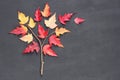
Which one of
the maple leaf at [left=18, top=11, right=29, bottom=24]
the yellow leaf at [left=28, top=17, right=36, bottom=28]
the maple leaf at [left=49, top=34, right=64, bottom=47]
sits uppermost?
the maple leaf at [left=18, top=11, right=29, bottom=24]

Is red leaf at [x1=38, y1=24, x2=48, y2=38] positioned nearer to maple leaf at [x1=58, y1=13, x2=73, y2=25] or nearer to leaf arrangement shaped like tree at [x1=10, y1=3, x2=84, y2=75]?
leaf arrangement shaped like tree at [x1=10, y1=3, x2=84, y2=75]

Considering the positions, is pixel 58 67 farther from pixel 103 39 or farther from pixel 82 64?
pixel 103 39

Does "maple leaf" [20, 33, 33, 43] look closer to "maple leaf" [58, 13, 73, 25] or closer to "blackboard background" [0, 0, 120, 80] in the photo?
"blackboard background" [0, 0, 120, 80]

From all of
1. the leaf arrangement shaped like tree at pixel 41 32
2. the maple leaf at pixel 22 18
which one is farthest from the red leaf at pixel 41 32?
the maple leaf at pixel 22 18

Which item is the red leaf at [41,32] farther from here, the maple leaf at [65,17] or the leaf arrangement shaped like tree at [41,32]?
the maple leaf at [65,17]

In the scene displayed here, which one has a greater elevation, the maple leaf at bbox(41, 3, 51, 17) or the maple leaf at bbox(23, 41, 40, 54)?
the maple leaf at bbox(41, 3, 51, 17)

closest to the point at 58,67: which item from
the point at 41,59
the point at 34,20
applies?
the point at 41,59

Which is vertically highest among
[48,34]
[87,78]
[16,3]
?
[16,3]

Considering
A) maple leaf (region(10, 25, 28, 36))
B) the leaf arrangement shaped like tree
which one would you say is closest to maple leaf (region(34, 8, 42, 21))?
the leaf arrangement shaped like tree

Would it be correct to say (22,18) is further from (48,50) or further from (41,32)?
(48,50)
